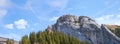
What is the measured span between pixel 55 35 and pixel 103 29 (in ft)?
119

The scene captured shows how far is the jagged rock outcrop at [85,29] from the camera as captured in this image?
7338 cm

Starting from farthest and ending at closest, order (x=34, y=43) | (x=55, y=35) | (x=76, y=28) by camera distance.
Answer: (x=76, y=28) < (x=55, y=35) < (x=34, y=43)

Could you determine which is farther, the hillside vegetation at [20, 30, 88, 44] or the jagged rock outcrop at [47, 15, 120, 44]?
the jagged rock outcrop at [47, 15, 120, 44]

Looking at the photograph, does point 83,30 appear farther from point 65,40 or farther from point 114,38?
point 65,40

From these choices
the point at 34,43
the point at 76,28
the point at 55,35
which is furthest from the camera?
the point at 76,28

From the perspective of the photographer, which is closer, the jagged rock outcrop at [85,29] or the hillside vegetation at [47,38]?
the hillside vegetation at [47,38]

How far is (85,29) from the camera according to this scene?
74.8 metres

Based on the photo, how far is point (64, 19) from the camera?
76250 millimetres

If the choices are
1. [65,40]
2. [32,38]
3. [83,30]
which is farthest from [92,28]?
[32,38]

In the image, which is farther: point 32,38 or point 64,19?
point 64,19

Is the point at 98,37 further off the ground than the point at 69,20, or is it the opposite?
the point at 69,20

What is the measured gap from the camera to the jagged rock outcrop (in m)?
73.4

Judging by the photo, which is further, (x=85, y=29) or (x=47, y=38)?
(x=85, y=29)

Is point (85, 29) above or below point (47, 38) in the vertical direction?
above
